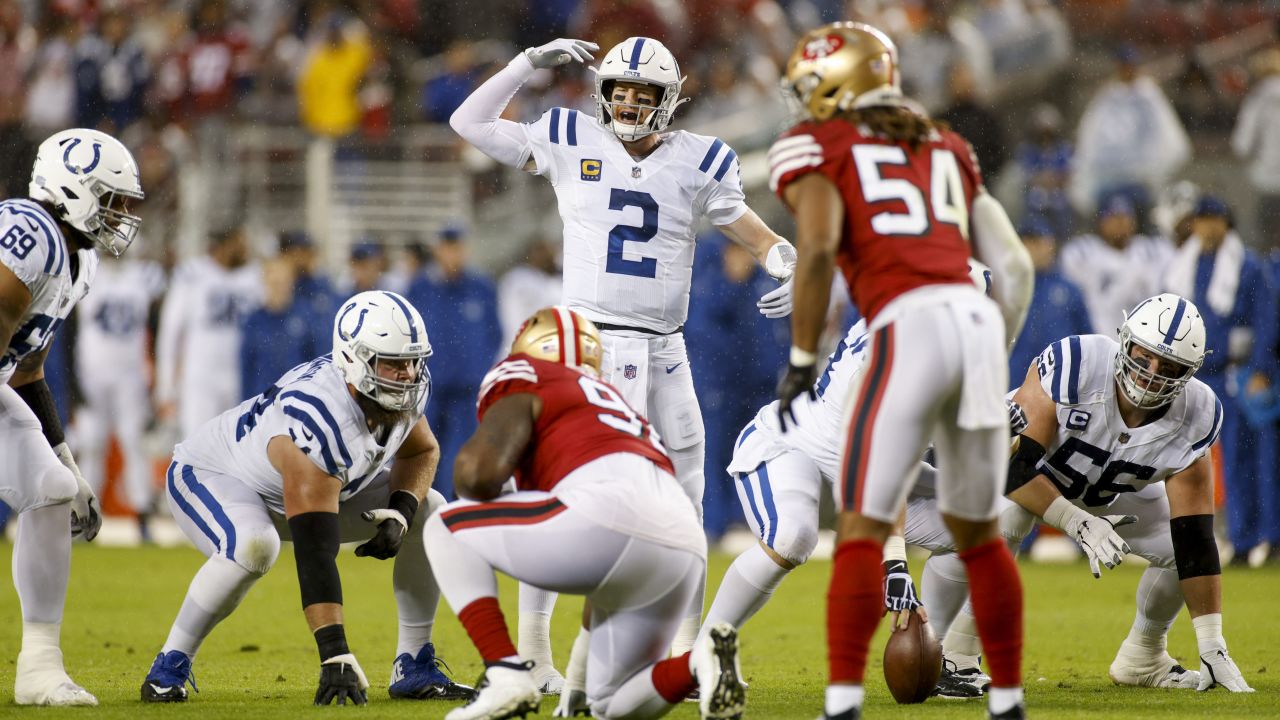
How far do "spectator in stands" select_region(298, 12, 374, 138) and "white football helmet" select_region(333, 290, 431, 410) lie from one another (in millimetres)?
10716

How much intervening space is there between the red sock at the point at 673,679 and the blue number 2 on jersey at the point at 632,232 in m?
1.86

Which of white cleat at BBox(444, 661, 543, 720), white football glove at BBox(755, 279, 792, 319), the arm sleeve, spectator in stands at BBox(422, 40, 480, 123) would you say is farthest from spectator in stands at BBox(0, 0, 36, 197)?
white cleat at BBox(444, 661, 543, 720)

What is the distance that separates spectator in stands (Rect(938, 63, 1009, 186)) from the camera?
1395 cm

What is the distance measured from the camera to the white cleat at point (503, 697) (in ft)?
13.8

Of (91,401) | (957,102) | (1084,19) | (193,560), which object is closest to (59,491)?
(193,560)

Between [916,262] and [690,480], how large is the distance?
2.06 meters

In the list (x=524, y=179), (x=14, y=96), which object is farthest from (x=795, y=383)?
(x=14, y=96)

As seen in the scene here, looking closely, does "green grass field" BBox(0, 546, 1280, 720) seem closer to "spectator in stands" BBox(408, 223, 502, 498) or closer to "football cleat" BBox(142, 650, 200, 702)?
"football cleat" BBox(142, 650, 200, 702)

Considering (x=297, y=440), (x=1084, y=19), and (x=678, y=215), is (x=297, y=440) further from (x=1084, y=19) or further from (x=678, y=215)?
(x=1084, y=19)

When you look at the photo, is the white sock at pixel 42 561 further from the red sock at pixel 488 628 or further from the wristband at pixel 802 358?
the wristband at pixel 802 358

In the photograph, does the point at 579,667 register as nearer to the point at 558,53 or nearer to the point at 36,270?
the point at 36,270

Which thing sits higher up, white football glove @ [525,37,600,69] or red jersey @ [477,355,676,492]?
white football glove @ [525,37,600,69]

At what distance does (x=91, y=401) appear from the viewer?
13.0 metres

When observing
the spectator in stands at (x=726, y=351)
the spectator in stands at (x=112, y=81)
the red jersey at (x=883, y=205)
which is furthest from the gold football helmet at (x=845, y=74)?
the spectator in stands at (x=112, y=81)
